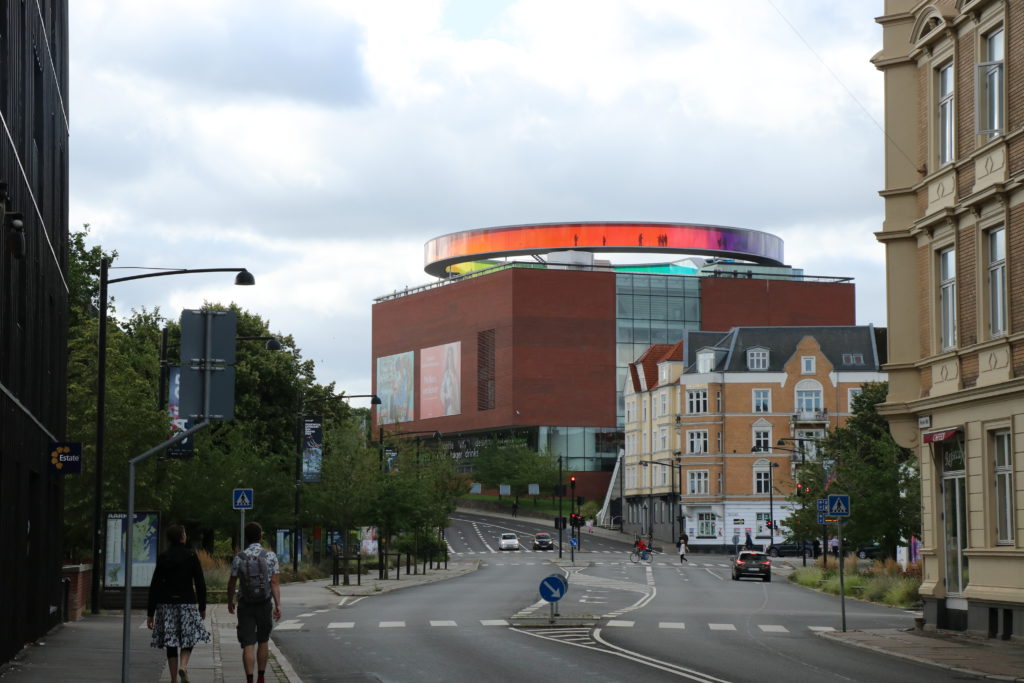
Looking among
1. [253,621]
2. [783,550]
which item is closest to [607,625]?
[253,621]

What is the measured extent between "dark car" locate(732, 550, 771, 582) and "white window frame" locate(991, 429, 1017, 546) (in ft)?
122

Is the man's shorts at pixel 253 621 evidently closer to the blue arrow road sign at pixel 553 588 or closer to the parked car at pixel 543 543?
the blue arrow road sign at pixel 553 588

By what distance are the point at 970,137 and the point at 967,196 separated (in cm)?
117

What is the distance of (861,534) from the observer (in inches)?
2092

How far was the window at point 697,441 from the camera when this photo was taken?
11706 centimetres

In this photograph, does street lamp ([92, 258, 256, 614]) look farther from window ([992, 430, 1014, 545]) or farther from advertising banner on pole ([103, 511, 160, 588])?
window ([992, 430, 1014, 545])

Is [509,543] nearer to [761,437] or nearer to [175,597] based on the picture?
[761,437]

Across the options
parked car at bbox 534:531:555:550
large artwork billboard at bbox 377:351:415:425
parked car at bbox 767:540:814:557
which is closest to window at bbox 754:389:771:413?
parked car at bbox 767:540:814:557

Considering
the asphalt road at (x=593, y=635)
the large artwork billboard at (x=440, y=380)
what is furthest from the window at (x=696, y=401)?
the asphalt road at (x=593, y=635)

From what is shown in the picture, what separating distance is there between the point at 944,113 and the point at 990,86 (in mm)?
2224

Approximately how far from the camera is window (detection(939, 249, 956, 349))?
3070 centimetres

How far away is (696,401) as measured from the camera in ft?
386

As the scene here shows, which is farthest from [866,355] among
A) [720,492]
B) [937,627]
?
[937,627]

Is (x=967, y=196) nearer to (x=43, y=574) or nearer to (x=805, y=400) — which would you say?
(x=43, y=574)
